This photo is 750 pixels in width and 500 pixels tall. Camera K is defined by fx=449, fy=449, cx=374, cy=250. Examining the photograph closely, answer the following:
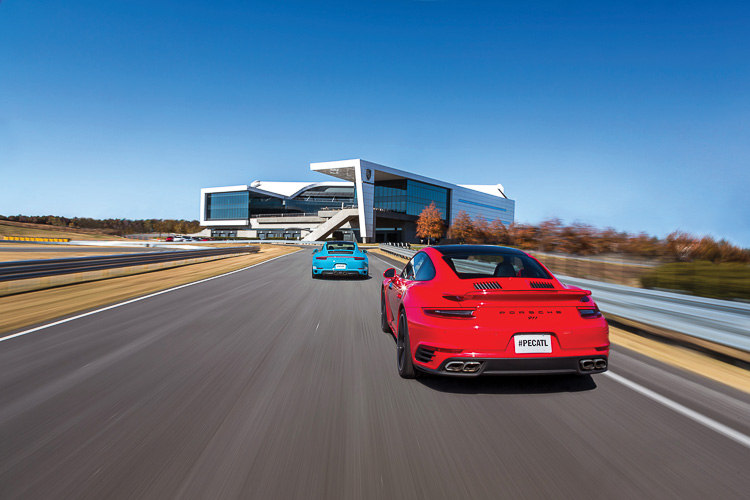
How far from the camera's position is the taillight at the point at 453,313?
4004 millimetres

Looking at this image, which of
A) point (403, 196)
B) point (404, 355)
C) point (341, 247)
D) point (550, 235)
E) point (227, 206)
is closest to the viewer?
point (404, 355)

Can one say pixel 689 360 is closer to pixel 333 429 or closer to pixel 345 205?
pixel 333 429

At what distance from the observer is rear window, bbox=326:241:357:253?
16578mm

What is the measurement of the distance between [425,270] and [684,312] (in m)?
4.00

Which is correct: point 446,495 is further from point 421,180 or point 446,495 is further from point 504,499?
point 421,180

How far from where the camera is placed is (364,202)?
79375mm

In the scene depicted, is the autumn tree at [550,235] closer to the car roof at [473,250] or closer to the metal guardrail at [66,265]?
the metal guardrail at [66,265]

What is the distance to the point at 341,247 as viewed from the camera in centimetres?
1702

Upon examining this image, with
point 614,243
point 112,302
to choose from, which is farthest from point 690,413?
point 614,243

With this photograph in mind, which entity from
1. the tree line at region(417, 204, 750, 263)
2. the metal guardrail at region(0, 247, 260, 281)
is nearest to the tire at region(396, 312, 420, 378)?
the metal guardrail at region(0, 247, 260, 281)

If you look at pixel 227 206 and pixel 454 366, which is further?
pixel 227 206

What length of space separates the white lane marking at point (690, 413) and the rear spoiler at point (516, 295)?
1.19m

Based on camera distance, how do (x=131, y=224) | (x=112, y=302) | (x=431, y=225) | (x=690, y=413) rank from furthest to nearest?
(x=131, y=224) < (x=431, y=225) < (x=112, y=302) < (x=690, y=413)

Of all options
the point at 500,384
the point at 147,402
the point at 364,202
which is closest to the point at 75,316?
the point at 147,402
